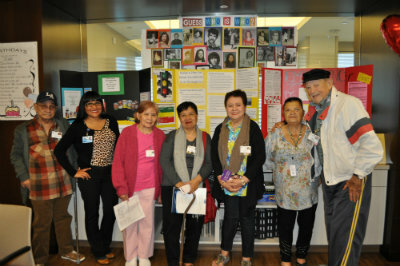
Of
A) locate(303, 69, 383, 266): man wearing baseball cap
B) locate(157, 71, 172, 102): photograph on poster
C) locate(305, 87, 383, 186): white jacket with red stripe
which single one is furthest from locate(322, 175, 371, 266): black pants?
locate(157, 71, 172, 102): photograph on poster

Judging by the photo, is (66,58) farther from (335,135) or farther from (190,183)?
(335,135)

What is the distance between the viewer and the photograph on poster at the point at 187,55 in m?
3.46

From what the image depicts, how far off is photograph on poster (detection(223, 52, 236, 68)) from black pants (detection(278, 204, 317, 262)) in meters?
1.89

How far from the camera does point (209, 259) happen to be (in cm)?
272

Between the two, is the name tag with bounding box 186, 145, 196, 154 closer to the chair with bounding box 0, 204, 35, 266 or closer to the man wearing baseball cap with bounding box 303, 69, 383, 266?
the man wearing baseball cap with bounding box 303, 69, 383, 266

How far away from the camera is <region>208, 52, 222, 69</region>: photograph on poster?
135 inches

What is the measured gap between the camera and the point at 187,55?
347 cm

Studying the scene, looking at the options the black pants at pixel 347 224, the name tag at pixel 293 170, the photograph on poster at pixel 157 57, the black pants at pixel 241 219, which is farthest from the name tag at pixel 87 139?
the black pants at pixel 347 224

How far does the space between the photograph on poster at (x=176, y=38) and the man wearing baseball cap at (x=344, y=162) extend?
1941 mm

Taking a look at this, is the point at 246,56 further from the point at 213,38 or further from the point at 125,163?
the point at 125,163

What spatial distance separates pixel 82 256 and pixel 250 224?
5.87ft

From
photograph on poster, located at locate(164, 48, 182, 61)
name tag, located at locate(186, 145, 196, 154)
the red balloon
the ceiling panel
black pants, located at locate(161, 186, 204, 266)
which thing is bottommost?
black pants, located at locate(161, 186, 204, 266)

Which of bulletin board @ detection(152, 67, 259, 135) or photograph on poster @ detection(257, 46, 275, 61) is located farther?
photograph on poster @ detection(257, 46, 275, 61)

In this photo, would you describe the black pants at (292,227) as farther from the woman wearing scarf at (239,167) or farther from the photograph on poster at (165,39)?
the photograph on poster at (165,39)
